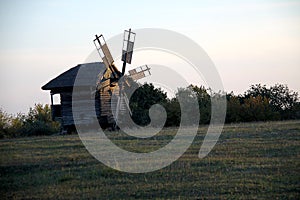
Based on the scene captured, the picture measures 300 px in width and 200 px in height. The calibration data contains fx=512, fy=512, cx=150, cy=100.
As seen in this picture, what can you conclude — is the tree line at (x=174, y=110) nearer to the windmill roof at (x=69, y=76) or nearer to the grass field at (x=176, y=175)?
the windmill roof at (x=69, y=76)

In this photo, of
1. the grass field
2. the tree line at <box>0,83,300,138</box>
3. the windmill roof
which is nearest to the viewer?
the grass field

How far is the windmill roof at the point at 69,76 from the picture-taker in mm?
38406

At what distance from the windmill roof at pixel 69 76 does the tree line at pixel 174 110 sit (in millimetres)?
6025

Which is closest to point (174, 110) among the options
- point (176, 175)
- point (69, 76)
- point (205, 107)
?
point (205, 107)

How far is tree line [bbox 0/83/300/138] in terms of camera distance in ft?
147

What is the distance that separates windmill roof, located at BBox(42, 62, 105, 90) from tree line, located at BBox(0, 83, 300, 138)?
19.8ft

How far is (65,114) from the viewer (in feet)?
128

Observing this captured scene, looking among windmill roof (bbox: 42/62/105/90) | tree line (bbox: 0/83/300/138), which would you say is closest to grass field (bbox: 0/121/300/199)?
windmill roof (bbox: 42/62/105/90)

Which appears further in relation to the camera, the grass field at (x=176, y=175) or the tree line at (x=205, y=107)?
the tree line at (x=205, y=107)

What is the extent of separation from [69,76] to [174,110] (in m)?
11.5

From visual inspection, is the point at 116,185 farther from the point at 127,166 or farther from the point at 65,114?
the point at 65,114

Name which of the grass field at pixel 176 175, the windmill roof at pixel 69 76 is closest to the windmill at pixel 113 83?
the windmill roof at pixel 69 76

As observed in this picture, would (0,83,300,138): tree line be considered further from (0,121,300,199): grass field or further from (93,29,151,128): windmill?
(0,121,300,199): grass field

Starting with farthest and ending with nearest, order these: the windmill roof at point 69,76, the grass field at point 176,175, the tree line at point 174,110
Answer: the tree line at point 174,110 → the windmill roof at point 69,76 → the grass field at point 176,175
